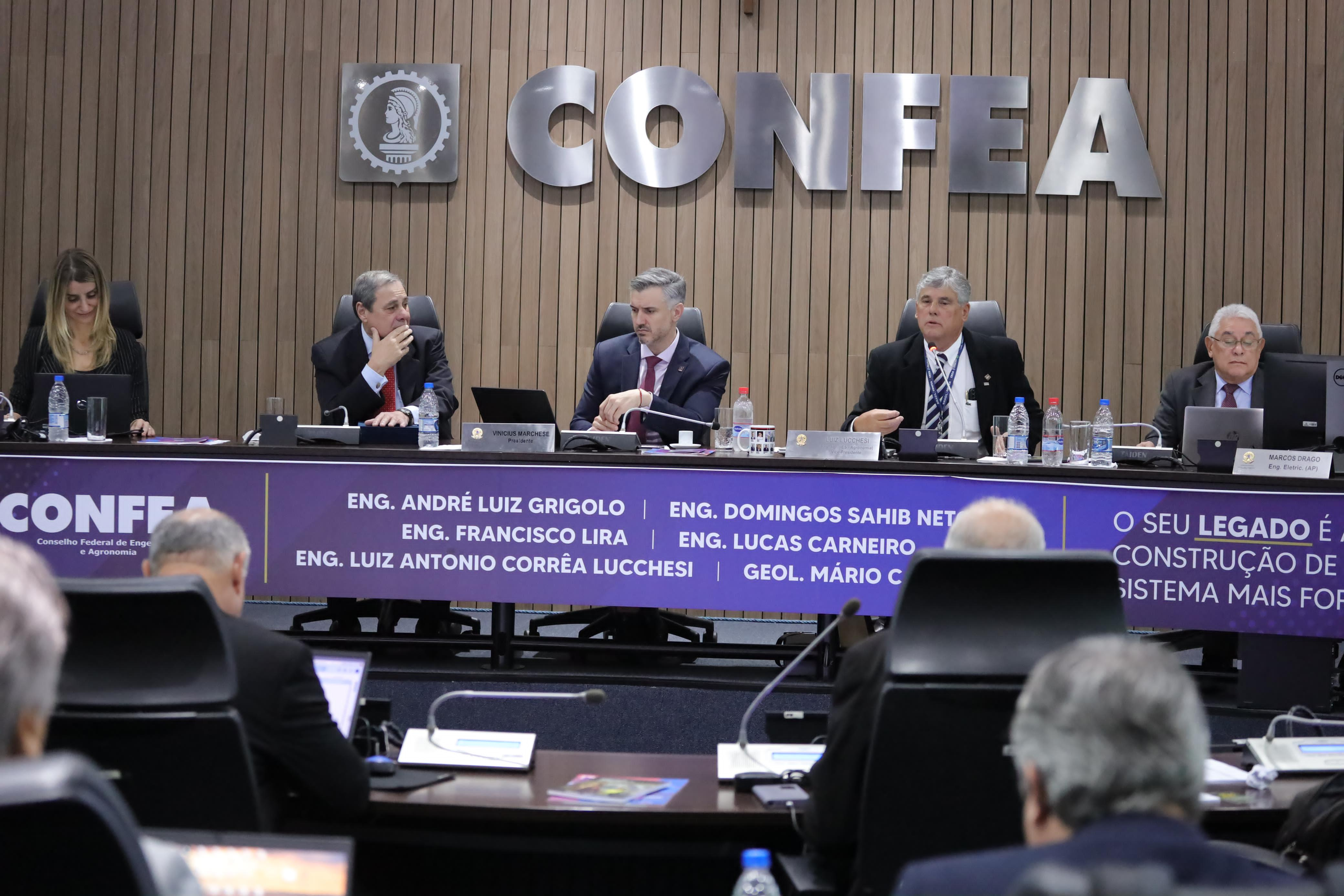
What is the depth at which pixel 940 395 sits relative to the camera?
5383mm

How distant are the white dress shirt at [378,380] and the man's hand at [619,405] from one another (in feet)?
2.52

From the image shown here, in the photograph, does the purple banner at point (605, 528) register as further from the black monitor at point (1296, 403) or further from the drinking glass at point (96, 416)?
the black monitor at point (1296, 403)

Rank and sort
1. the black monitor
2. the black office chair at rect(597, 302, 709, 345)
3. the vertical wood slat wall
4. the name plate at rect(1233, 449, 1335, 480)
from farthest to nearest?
the vertical wood slat wall < the black office chair at rect(597, 302, 709, 345) < the black monitor < the name plate at rect(1233, 449, 1335, 480)

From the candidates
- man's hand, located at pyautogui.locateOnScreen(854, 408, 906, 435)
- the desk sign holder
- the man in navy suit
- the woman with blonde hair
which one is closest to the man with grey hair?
the desk sign holder

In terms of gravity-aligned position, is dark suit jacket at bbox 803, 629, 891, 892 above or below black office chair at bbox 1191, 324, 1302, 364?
below

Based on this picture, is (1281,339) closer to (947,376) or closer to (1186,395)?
(1186,395)

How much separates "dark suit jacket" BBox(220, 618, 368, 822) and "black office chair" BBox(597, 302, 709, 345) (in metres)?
3.65

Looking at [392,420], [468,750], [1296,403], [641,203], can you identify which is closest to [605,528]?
[392,420]

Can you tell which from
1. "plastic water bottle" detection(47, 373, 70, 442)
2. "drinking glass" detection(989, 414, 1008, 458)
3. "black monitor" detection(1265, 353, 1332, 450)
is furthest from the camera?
"drinking glass" detection(989, 414, 1008, 458)

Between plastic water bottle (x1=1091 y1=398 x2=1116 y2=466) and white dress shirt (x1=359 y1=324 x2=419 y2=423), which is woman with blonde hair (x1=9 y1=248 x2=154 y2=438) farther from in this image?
plastic water bottle (x1=1091 y1=398 x2=1116 y2=466)

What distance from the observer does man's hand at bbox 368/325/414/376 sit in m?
5.36

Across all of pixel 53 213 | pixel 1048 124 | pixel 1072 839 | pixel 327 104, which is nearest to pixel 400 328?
pixel 327 104

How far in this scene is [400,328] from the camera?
5.39 meters

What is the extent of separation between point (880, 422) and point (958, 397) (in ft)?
2.06
